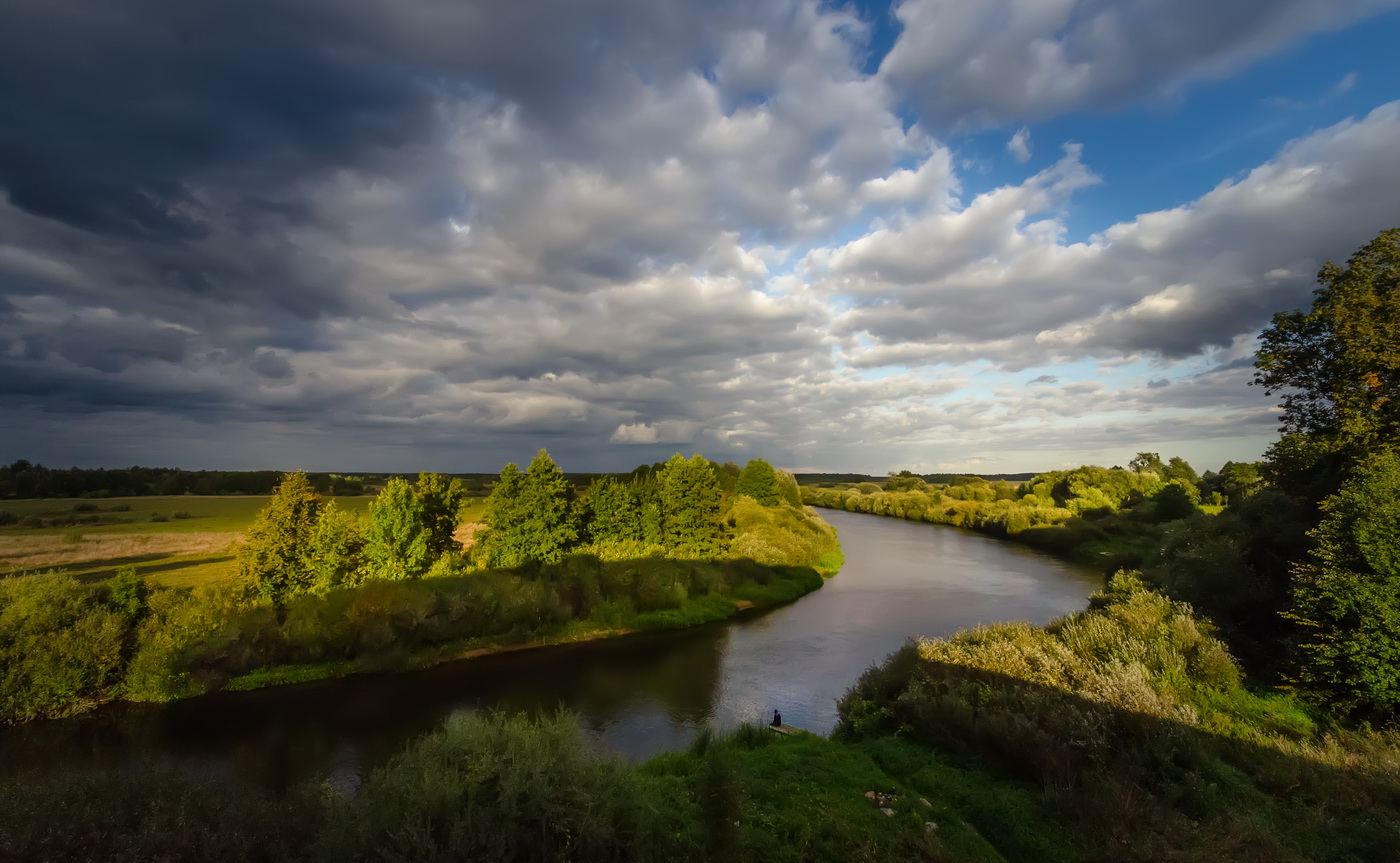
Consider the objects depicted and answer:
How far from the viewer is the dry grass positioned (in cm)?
2706

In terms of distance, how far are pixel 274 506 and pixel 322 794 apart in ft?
77.2

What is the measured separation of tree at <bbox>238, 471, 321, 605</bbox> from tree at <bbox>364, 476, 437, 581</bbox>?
308 centimetres

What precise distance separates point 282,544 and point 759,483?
205ft

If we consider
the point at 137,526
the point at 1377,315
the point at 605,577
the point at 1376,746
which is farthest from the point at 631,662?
the point at 1377,315

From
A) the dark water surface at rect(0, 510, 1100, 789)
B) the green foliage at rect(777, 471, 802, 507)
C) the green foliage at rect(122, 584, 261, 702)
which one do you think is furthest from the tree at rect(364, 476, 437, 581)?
the green foliage at rect(777, 471, 802, 507)

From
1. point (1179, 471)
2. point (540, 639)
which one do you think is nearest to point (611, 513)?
point (540, 639)

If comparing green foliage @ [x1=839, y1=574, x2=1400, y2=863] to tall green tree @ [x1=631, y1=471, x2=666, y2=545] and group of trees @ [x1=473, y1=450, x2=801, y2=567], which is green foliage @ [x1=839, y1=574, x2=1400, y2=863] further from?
tall green tree @ [x1=631, y1=471, x2=666, y2=545]

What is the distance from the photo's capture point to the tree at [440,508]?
3684cm

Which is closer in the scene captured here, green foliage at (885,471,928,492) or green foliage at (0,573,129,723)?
green foliage at (0,573,129,723)

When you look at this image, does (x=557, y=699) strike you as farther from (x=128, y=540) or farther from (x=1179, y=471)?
(x=1179, y=471)

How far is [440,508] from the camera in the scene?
37.7m

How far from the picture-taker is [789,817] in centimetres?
1169

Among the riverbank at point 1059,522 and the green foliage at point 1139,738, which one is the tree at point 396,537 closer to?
the green foliage at point 1139,738

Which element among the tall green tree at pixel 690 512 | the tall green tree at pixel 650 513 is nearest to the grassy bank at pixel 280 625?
the tall green tree at pixel 650 513
